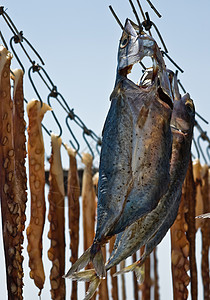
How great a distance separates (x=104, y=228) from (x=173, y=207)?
0.42m

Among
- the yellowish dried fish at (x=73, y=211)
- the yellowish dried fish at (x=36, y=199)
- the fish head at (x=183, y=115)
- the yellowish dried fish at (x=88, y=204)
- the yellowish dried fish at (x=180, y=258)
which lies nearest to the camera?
the fish head at (x=183, y=115)

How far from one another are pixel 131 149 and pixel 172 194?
0.99 feet

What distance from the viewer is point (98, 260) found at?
2471 mm

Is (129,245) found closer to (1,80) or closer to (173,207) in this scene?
(173,207)

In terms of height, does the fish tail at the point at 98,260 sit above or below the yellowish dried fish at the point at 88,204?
below

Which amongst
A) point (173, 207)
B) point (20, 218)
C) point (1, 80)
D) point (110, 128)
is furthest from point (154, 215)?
point (1, 80)

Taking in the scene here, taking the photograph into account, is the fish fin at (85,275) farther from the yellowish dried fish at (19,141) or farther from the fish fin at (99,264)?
the yellowish dried fish at (19,141)

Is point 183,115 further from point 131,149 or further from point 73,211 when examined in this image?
point 73,211

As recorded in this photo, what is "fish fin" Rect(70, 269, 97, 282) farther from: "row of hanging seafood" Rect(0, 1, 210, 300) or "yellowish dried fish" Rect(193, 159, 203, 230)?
"yellowish dried fish" Rect(193, 159, 203, 230)

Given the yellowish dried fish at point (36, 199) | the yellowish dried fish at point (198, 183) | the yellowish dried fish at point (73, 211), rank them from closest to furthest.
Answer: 1. the yellowish dried fish at point (36, 199)
2. the yellowish dried fish at point (73, 211)
3. the yellowish dried fish at point (198, 183)

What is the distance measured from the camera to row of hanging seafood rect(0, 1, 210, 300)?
8.36 feet

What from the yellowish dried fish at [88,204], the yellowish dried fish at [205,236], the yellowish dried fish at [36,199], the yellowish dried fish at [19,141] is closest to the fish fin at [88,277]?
the yellowish dried fish at [19,141]

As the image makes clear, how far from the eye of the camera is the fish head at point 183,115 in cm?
296

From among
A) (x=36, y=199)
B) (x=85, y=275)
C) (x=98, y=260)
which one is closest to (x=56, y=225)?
(x=36, y=199)
